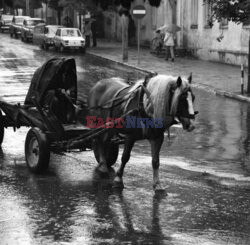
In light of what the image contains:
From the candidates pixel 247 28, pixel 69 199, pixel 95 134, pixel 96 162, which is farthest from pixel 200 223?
pixel 247 28

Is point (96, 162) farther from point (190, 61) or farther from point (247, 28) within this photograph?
point (190, 61)

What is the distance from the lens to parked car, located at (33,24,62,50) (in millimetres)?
44522

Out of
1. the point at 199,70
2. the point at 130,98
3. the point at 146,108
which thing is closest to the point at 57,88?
the point at 130,98

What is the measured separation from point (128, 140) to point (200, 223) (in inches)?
79.1

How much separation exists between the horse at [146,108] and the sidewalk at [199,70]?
38.3ft

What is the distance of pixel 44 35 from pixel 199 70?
17.4 metres

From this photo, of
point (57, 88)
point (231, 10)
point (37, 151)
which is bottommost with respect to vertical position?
point (37, 151)

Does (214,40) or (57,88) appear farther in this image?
(214,40)

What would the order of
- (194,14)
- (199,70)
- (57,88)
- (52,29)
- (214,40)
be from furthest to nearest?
(52,29) → (194,14) → (214,40) → (199,70) → (57,88)

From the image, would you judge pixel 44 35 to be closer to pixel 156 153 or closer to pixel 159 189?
pixel 156 153

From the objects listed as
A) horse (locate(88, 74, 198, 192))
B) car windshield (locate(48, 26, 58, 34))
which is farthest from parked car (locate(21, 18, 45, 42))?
horse (locate(88, 74, 198, 192))

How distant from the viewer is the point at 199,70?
1222 inches

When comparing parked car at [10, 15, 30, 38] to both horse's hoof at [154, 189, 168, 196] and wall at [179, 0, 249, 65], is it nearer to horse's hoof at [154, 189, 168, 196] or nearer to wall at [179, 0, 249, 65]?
wall at [179, 0, 249, 65]

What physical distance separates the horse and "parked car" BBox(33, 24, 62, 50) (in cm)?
3450
